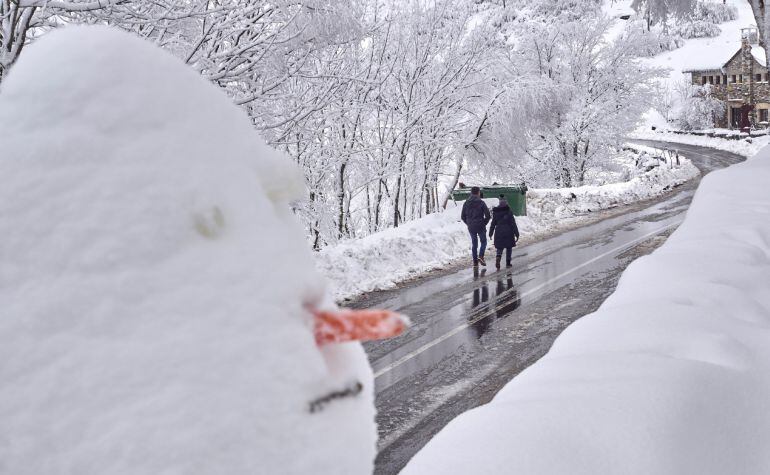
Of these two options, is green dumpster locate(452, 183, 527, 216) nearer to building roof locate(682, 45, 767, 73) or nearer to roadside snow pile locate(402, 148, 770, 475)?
roadside snow pile locate(402, 148, 770, 475)

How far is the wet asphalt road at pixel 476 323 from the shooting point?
5.99 m

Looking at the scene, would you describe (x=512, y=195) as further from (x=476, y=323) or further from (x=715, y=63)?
(x=715, y=63)

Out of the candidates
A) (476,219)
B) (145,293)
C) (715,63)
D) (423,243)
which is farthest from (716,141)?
(145,293)

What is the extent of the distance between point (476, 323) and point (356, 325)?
8.22 meters

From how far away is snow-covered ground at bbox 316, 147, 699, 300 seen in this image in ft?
37.7

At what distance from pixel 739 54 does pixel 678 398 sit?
279 ft

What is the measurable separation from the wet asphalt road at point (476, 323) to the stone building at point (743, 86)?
55.0 m

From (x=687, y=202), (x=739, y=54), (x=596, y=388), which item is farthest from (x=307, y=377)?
(x=739, y=54)

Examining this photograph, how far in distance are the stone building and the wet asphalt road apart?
55.0m

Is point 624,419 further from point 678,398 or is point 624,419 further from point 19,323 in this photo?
point 19,323

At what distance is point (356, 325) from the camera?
796 mm

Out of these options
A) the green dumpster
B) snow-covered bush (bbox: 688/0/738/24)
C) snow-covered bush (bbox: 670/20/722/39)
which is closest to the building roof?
snow-covered bush (bbox: 670/20/722/39)

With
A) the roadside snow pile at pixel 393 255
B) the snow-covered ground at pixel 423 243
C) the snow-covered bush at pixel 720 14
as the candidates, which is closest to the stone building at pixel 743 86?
the snow-covered bush at pixel 720 14

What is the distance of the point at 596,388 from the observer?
2869 mm
